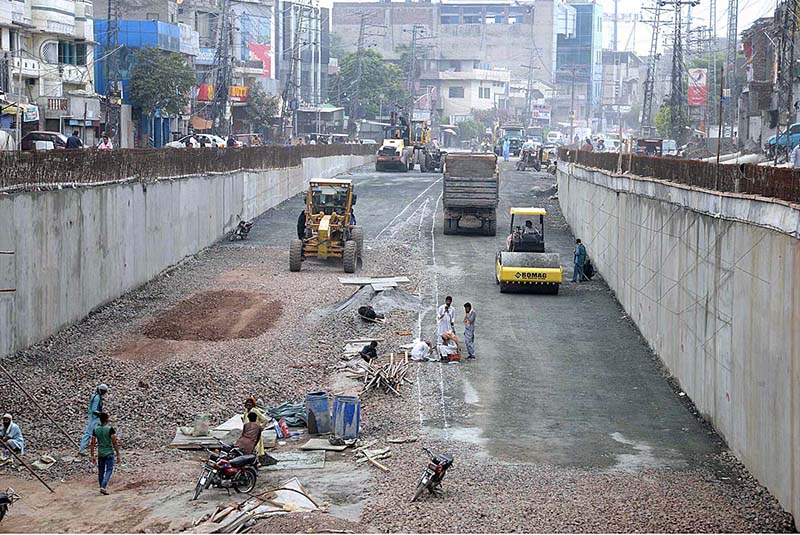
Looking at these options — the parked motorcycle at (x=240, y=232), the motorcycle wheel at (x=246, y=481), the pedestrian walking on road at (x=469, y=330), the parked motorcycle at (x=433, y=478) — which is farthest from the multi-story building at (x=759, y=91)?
the motorcycle wheel at (x=246, y=481)

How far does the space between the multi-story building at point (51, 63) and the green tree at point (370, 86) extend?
249 ft

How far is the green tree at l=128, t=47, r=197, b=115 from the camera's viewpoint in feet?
240

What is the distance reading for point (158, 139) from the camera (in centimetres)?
8012

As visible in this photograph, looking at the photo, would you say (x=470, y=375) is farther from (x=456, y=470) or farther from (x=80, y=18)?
(x=80, y=18)

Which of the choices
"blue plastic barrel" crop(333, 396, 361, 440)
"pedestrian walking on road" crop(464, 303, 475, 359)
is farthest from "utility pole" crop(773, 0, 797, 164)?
"blue plastic barrel" crop(333, 396, 361, 440)

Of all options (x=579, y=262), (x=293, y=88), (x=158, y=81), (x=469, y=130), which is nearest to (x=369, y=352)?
(x=579, y=262)

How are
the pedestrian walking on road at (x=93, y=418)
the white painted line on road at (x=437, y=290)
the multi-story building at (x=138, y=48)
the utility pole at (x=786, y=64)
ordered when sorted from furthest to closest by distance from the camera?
the multi-story building at (x=138, y=48), the utility pole at (x=786, y=64), the white painted line on road at (x=437, y=290), the pedestrian walking on road at (x=93, y=418)

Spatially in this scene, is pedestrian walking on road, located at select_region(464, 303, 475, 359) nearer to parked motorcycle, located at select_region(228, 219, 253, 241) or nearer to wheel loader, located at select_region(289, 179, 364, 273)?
wheel loader, located at select_region(289, 179, 364, 273)

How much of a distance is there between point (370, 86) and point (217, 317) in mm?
116909

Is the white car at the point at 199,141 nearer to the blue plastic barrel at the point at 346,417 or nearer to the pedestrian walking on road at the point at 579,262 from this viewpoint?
the pedestrian walking on road at the point at 579,262

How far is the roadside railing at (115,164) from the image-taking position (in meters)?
24.8

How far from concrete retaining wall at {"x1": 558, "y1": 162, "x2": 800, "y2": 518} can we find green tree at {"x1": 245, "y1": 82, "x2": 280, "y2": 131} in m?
75.9

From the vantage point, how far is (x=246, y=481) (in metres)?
15.9

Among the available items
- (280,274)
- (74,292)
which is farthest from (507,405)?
(280,274)
